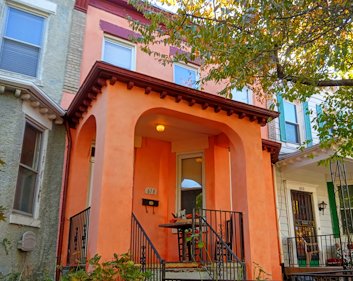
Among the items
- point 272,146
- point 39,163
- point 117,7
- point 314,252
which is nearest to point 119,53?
point 117,7

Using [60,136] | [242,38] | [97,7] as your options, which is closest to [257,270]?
[242,38]

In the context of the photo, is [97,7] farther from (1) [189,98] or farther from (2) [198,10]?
(1) [189,98]

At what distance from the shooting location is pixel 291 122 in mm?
11820

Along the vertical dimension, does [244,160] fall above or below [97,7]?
below

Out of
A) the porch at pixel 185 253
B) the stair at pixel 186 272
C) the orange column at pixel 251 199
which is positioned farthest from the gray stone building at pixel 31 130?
the orange column at pixel 251 199

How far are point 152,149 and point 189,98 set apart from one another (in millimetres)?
2331

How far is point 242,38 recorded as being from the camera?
6.57 meters

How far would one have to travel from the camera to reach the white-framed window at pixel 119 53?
30.2 ft

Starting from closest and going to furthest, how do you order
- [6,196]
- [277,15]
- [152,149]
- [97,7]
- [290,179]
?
[6,196]
[277,15]
[152,149]
[97,7]
[290,179]

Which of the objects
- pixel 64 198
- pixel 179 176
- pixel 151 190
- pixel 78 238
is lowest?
pixel 78 238

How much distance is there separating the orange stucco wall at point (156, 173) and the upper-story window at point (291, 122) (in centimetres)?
244

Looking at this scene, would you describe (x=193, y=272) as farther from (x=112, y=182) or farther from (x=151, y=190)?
(x=151, y=190)

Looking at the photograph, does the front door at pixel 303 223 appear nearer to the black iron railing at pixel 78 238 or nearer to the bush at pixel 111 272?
the black iron railing at pixel 78 238

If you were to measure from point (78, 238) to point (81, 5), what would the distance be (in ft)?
18.7
